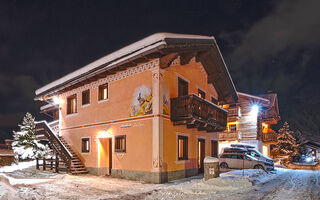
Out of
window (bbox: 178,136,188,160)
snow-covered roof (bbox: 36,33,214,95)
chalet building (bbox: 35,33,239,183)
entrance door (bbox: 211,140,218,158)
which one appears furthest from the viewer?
entrance door (bbox: 211,140,218,158)

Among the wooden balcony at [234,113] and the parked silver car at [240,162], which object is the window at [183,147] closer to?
the parked silver car at [240,162]

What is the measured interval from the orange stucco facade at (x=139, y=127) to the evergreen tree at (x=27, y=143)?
488cm

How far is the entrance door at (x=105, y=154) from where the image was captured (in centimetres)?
1731

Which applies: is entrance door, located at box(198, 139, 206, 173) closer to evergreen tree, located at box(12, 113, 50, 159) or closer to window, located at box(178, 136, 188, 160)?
window, located at box(178, 136, 188, 160)

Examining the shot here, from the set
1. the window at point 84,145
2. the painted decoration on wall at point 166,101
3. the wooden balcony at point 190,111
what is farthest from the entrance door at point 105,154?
the wooden balcony at point 190,111

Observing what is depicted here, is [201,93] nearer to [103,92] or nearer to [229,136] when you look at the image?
[103,92]

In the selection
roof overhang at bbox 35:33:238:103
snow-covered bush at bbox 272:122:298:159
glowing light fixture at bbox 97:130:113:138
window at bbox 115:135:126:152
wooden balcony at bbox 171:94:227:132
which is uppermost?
roof overhang at bbox 35:33:238:103

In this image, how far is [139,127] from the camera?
14.4m

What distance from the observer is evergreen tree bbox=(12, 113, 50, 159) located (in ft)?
71.0

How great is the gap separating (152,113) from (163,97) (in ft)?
3.73

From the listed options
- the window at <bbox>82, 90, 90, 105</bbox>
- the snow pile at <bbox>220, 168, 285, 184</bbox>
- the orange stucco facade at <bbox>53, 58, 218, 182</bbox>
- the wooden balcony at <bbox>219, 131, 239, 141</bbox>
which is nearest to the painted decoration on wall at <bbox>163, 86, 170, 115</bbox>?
the orange stucco facade at <bbox>53, 58, 218, 182</bbox>

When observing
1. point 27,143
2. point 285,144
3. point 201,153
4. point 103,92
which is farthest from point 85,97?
point 285,144

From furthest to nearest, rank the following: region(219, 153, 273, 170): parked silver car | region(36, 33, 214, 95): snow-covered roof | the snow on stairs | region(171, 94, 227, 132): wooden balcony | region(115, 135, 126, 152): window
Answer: region(219, 153, 273, 170): parked silver car → the snow on stairs → region(115, 135, 126, 152): window → region(171, 94, 227, 132): wooden balcony → region(36, 33, 214, 95): snow-covered roof

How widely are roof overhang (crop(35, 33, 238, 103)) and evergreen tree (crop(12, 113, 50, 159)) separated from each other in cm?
265
